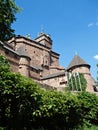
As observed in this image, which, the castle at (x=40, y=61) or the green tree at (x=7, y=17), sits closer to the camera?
the green tree at (x=7, y=17)

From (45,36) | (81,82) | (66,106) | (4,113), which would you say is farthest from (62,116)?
(45,36)

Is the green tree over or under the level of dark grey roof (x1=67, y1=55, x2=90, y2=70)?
under

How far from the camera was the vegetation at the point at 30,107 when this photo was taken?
1034cm

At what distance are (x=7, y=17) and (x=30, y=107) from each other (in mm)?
8465

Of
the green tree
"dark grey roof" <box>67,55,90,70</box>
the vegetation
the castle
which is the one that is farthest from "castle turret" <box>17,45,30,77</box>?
the vegetation

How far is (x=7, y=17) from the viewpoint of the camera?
16.6 m

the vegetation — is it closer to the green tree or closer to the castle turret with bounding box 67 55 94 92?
the green tree

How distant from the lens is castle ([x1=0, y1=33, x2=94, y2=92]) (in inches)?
1732

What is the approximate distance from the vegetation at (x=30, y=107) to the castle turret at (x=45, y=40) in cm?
4984

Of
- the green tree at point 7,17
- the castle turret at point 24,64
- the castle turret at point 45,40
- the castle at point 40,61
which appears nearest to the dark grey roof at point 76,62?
the castle at point 40,61

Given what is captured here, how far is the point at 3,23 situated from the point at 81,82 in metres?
29.2

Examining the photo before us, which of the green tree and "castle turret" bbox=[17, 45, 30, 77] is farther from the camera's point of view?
"castle turret" bbox=[17, 45, 30, 77]

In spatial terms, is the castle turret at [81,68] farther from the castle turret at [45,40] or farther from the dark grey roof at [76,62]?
the castle turret at [45,40]

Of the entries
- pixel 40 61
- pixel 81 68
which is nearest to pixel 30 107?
pixel 81 68
